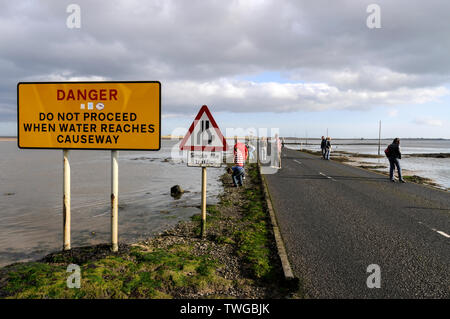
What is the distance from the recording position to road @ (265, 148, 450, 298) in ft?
13.4

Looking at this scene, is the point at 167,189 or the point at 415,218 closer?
the point at 415,218

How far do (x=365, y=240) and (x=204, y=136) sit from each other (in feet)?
12.4

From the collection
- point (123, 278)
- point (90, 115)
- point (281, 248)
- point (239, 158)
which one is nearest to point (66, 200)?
point (90, 115)

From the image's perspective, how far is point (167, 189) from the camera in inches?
598

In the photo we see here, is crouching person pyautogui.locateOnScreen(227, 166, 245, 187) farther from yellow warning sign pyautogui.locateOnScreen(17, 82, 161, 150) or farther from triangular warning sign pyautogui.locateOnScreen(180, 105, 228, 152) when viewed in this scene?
yellow warning sign pyautogui.locateOnScreen(17, 82, 161, 150)

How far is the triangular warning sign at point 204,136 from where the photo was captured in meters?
5.75

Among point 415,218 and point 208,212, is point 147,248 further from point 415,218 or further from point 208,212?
point 415,218

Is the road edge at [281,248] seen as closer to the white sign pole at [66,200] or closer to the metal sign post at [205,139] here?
the metal sign post at [205,139]

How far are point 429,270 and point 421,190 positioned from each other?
9259 millimetres

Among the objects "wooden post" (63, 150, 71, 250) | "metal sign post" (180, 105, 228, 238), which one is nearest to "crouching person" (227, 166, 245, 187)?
"metal sign post" (180, 105, 228, 238)

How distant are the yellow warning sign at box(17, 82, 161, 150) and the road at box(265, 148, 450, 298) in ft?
11.0

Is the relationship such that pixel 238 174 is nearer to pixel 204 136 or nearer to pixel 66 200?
pixel 204 136
